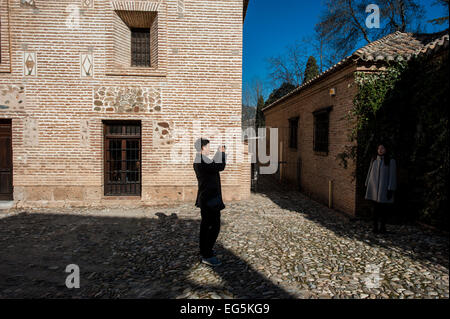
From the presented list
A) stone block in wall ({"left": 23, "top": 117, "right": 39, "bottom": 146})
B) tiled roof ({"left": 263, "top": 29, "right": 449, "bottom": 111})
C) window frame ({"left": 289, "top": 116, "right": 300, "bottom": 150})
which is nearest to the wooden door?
stone block in wall ({"left": 23, "top": 117, "right": 39, "bottom": 146})

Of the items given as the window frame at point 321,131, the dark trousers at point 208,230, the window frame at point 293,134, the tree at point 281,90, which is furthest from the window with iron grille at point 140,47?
the tree at point 281,90

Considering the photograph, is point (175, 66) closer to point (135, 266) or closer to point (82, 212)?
point (82, 212)

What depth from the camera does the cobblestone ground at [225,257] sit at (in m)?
3.23

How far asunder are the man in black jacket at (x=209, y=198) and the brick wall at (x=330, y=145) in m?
4.15

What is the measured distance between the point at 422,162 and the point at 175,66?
6.73m

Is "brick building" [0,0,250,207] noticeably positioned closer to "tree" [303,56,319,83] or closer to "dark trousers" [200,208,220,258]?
"dark trousers" [200,208,220,258]

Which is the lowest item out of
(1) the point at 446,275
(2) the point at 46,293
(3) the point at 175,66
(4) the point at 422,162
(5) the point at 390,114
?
(2) the point at 46,293

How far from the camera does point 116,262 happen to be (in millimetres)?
4168

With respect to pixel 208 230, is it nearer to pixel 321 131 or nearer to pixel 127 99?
pixel 127 99

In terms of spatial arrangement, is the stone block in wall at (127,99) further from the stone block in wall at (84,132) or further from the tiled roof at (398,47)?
the tiled roof at (398,47)

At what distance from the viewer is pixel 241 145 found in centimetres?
800

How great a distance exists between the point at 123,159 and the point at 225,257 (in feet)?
16.8
